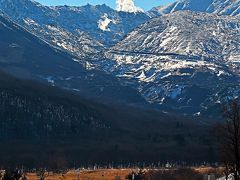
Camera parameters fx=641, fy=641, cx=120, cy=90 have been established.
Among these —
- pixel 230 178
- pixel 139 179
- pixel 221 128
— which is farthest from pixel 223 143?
pixel 139 179

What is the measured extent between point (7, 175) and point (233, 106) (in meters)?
53.3

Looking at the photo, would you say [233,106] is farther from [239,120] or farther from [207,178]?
[207,178]

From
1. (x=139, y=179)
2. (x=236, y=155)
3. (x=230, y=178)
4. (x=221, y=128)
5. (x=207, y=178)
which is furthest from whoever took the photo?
(x=139, y=179)

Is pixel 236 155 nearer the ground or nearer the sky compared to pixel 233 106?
nearer the ground

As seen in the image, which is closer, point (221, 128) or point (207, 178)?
point (221, 128)

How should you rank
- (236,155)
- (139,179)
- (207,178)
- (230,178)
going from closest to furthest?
(236,155) → (207,178) → (230,178) → (139,179)

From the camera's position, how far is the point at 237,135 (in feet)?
222

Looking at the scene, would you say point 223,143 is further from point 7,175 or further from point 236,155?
point 7,175

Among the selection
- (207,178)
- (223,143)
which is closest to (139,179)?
(207,178)

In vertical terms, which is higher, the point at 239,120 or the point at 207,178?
the point at 239,120

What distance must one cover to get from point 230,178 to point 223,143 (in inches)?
1366

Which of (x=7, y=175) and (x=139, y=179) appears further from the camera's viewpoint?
(x=139, y=179)

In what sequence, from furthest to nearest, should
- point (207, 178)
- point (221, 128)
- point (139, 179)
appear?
point (139, 179), point (207, 178), point (221, 128)

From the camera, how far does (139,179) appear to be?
18138 centimetres
